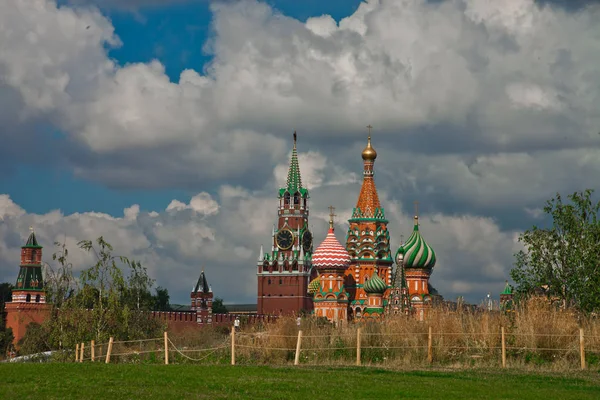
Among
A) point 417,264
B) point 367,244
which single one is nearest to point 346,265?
point 417,264

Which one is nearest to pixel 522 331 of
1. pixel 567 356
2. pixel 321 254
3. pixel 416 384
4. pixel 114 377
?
pixel 567 356

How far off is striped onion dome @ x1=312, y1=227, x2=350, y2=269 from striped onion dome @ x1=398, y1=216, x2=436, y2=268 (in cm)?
628

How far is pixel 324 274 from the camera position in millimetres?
102000

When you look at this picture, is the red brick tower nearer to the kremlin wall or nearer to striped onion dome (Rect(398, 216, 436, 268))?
the kremlin wall

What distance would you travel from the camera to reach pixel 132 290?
169ft

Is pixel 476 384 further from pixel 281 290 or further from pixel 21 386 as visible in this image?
pixel 281 290

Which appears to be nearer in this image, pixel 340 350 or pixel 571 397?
pixel 571 397

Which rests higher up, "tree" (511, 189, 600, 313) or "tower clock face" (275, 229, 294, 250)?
"tower clock face" (275, 229, 294, 250)

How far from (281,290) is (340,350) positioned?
386 feet

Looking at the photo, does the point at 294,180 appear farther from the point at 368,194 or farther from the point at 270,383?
the point at 270,383

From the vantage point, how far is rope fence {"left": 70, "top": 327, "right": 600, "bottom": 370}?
29953 mm

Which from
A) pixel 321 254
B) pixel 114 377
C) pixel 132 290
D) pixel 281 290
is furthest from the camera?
pixel 281 290

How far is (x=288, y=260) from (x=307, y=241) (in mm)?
5395

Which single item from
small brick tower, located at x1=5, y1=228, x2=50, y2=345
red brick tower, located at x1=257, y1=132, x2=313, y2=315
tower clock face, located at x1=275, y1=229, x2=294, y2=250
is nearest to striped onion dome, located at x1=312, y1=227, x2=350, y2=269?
small brick tower, located at x1=5, y1=228, x2=50, y2=345
